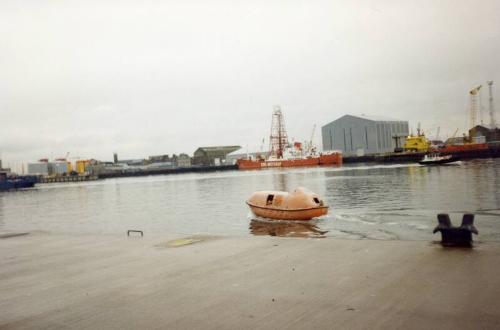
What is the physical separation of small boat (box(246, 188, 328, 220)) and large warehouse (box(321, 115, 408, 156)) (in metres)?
133

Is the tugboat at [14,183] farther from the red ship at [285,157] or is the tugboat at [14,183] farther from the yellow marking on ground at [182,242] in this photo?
the yellow marking on ground at [182,242]

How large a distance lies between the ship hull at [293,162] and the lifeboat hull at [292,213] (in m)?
124

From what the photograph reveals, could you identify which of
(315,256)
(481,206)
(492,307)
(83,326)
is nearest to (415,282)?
(492,307)

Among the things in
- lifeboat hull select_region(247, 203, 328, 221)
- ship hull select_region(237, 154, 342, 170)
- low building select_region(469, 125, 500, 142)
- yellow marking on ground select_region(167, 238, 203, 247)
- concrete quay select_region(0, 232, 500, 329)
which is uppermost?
low building select_region(469, 125, 500, 142)

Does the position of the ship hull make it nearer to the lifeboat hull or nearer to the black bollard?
the lifeboat hull

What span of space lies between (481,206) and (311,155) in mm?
135621

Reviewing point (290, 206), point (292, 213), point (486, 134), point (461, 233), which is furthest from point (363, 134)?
point (461, 233)

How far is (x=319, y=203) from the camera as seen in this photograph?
921 inches

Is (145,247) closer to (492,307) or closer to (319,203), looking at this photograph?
(492,307)

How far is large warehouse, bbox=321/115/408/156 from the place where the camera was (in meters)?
154

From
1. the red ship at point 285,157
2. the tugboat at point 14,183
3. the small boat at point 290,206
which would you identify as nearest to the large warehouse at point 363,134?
the red ship at point 285,157

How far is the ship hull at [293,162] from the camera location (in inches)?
5817

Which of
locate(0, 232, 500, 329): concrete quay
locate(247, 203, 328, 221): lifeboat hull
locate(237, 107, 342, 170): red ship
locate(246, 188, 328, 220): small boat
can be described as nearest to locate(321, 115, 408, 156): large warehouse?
locate(237, 107, 342, 170): red ship

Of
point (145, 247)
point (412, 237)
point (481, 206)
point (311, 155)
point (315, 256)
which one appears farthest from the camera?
point (311, 155)
